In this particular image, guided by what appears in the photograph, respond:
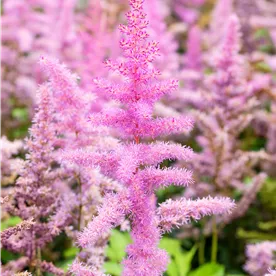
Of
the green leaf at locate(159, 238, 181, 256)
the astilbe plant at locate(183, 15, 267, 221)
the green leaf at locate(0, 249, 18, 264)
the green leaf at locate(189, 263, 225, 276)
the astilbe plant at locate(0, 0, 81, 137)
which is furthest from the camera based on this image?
the astilbe plant at locate(0, 0, 81, 137)

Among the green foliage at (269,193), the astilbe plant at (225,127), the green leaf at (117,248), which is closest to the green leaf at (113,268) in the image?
the green leaf at (117,248)

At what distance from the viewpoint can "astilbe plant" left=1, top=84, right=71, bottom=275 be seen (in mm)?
1975

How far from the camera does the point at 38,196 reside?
2.02 m

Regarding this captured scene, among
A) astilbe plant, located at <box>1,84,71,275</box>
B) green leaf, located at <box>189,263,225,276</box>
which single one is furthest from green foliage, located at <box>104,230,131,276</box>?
astilbe plant, located at <box>1,84,71,275</box>

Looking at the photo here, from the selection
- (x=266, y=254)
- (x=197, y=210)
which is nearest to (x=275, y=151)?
(x=266, y=254)

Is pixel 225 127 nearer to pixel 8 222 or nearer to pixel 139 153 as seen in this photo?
pixel 8 222

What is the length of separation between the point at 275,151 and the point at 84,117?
74.7 inches

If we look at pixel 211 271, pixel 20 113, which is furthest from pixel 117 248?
pixel 20 113

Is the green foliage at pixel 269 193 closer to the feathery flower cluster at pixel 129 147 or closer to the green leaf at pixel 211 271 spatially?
the feathery flower cluster at pixel 129 147

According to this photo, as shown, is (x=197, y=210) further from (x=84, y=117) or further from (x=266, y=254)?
(x=266, y=254)

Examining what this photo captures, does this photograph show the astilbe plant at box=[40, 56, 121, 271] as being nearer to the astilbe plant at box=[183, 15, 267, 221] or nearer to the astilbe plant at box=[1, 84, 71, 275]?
the astilbe plant at box=[1, 84, 71, 275]

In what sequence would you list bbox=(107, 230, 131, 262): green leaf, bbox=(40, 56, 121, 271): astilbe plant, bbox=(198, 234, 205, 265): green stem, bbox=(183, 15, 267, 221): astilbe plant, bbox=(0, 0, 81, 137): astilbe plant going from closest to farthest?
bbox=(40, 56, 121, 271): astilbe plant, bbox=(107, 230, 131, 262): green leaf, bbox=(183, 15, 267, 221): astilbe plant, bbox=(198, 234, 205, 265): green stem, bbox=(0, 0, 81, 137): astilbe plant

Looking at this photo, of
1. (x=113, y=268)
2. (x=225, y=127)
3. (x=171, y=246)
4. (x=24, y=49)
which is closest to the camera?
(x=113, y=268)

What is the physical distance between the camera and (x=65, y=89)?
1.97 meters
